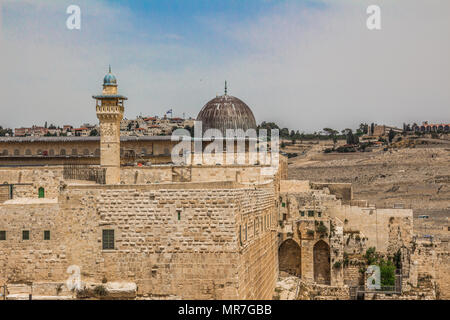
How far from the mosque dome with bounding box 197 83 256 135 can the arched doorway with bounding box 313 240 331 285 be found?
6.64 m

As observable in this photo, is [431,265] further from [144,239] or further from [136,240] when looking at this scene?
[136,240]

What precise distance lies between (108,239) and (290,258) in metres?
13.5

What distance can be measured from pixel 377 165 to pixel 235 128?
3138 centimetres

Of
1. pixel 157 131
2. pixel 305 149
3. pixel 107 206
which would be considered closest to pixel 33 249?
pixel 107 206

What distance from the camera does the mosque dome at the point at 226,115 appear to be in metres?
31.1

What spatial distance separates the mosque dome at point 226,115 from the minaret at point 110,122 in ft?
23.2

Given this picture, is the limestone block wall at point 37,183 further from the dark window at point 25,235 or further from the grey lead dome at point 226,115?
the grey lead dome at point 226,115

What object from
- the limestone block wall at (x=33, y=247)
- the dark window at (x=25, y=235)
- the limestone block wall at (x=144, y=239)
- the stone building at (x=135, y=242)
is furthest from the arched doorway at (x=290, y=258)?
the dark window at (x=25, y=235)

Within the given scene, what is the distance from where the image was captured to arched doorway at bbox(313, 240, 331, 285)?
27766mm

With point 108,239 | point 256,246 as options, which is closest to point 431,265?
point 256,246

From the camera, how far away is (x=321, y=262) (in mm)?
28016

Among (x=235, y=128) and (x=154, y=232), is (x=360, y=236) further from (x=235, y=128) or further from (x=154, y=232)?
(x=154, y=232)

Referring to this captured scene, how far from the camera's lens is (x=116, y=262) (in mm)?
16125

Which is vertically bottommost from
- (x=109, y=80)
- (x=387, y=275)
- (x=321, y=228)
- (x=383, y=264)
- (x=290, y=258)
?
(x=387, y=275)
